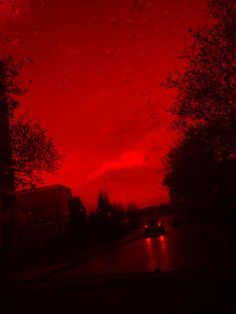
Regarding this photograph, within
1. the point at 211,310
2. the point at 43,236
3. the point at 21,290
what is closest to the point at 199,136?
the point at 21,290

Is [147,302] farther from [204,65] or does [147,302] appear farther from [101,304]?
[204,65]

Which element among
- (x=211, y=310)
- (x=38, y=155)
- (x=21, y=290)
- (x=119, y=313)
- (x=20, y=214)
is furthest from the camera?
(x=20, y=214)

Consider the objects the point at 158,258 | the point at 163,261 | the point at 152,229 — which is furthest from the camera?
the point at 152,229

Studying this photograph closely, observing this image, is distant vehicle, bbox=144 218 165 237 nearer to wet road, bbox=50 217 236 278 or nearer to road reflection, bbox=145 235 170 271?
road reflection, bbox=145 235 170 271

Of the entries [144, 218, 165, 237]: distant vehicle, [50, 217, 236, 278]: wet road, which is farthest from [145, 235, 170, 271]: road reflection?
[144, 218, 165, 237]: distant vehicle

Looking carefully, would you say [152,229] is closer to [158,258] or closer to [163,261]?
[158,258]

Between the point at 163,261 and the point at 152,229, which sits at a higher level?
the point at 152,229

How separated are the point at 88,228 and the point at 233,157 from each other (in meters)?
25.6

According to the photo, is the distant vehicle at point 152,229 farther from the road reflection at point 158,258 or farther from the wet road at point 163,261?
the wet road at point 163,261

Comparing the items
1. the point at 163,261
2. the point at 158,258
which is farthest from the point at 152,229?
the point at 163,261

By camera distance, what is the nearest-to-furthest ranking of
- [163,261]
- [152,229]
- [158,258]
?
[163,261], [158,258], [152,229]

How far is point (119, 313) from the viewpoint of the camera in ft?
21.9

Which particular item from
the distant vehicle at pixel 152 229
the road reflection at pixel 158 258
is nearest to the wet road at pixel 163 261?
the road reflection at pixel 158 258

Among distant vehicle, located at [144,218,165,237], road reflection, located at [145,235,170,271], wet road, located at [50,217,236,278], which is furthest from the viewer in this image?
distant vehicle, located at [144,218,165,237]
